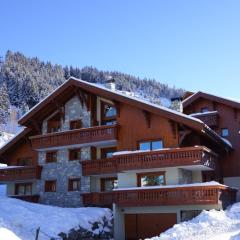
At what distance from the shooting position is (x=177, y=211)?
23.8m

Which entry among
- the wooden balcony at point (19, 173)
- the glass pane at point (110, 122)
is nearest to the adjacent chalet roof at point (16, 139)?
the wooden balcony at point (19, 173)

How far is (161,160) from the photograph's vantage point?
961 inches

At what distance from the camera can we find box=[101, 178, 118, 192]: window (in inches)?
1130

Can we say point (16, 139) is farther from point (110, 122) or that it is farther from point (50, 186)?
point (110, 122)


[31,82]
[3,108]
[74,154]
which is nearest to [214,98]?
[74,154]

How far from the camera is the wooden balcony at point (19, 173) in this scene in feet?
102

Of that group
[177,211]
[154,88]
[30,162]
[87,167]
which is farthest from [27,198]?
[154,88]

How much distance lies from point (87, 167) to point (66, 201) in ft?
9.62

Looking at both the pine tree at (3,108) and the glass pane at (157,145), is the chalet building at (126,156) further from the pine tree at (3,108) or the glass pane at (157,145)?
the pine tree at (3,108)

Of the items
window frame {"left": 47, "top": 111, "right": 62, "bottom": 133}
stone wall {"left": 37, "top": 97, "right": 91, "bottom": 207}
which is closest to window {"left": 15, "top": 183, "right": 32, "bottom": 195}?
stone wall {"left": 37, "top": 97, "right": 91, "bottom": 207}

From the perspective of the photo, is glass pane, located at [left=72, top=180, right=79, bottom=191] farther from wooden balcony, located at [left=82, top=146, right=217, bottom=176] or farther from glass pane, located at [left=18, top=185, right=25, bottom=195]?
glass pane, located at [left=18, top=185, right=25, bottom=195]

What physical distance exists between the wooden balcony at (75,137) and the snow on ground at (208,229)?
30.6 feet

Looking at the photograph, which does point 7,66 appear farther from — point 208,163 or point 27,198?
point 208,163

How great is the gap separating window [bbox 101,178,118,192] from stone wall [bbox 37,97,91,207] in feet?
3.67
